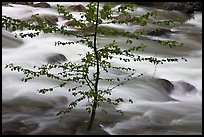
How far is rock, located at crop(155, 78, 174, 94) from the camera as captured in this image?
24.3 ft

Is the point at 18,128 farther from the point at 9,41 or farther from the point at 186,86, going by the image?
the point at 9,41

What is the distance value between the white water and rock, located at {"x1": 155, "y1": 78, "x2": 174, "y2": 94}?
123 millimetres

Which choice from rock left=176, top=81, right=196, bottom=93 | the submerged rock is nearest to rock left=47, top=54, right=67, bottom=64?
the submerged rock

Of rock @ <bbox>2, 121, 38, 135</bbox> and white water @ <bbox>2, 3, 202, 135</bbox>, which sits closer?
rock @ <bbox>2, 121, 38, 135</bbox>

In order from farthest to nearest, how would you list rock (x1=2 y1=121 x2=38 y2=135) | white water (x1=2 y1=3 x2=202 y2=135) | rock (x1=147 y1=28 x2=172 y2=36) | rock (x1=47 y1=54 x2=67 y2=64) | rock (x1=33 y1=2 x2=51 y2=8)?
rock (x1=33 y1=2 x2=51 y2=8)
rock (x1=147 y1=28 x2=172 y2=36)
rock (x1=47 y1=54 x2=67 y2=64)
white water (x1=2 y1=3 x2=202 y2=135)
rock (x1=2 y1=121 x2=38 y2=135)

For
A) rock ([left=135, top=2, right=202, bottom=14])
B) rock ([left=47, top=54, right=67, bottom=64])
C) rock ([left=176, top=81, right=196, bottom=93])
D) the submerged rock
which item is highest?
rock ([left=135, top=2, right=202, bottom=14])

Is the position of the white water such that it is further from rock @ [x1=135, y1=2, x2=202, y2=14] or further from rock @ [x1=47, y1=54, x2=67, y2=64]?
rock @ [x1=135, y1=2, x2=202, y2=14]

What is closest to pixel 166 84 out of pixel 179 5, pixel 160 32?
pixel 160 32

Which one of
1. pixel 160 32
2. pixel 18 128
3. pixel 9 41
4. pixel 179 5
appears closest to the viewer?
pixel 18 128

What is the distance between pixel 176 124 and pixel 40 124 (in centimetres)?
201

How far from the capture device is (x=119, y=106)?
253 inches

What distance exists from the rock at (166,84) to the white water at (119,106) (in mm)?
123

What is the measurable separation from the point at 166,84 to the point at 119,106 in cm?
157

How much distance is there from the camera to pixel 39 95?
21.4ft
